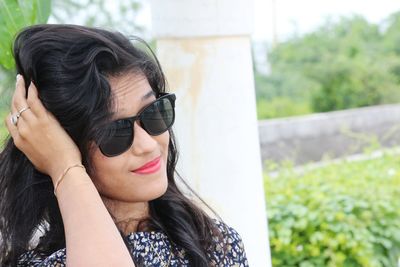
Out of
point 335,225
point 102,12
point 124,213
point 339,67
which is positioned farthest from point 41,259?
point 339,67

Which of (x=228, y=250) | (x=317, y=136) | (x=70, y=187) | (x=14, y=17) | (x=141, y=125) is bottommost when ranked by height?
(x=317, y=136)

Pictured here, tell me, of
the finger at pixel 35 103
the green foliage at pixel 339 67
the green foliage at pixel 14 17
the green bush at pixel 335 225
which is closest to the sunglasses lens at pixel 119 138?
the finger at pixel 35 103

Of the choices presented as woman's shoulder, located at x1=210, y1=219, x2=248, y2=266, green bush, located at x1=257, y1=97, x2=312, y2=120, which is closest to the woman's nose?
woman's shoulder, located at x1=210, y1=219, x2=248, y2=266

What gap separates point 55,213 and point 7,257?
147mm

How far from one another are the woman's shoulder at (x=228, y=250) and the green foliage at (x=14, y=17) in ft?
2.48

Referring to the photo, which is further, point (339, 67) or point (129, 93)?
point (339, 67)

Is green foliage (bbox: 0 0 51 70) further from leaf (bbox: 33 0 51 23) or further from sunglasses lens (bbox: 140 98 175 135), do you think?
sunglasses lens (bbox: 140 98 175 135)

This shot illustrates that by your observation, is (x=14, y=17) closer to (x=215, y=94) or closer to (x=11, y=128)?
(x=11, y=128)

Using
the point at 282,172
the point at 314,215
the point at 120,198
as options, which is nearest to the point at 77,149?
the point at 120,198

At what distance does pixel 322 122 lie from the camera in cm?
962

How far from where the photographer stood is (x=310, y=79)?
14.3 meters

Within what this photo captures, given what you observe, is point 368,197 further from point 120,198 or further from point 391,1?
point 391,1

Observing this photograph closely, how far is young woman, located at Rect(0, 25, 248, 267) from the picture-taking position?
1.52 metres

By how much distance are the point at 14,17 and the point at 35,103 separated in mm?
615
